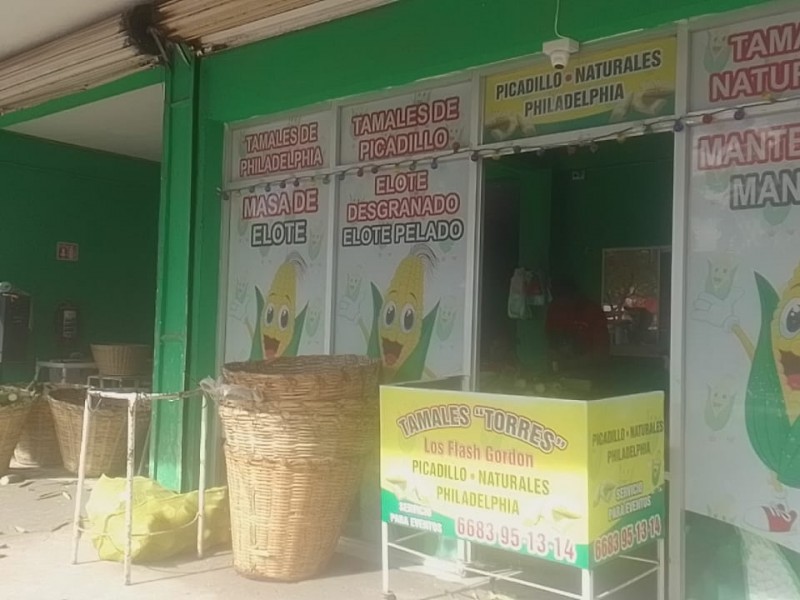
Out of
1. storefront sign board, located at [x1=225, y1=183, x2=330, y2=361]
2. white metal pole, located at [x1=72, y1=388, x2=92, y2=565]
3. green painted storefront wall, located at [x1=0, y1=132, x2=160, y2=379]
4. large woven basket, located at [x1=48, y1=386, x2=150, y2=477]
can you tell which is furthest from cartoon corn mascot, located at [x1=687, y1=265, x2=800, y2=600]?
green painted storefront wall, located at [x1=0, y1=132, x2=160, y2=379]

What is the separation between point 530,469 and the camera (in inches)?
124

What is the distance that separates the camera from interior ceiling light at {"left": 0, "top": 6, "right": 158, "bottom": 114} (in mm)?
5402

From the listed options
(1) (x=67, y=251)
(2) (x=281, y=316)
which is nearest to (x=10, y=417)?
(1) (x=67, y=251)

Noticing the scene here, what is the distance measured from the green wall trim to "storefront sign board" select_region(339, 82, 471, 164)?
1.63 m

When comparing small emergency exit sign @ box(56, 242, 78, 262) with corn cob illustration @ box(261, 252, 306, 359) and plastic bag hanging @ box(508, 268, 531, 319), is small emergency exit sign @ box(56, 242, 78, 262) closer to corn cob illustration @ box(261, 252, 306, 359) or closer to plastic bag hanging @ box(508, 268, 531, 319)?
corn cob illustration @ box(261, 252, 306, 359)

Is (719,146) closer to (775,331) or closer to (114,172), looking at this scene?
(775,331)

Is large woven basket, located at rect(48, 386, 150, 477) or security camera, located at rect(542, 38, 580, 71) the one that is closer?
security camera, located at rect(542, 38, 580, 71)

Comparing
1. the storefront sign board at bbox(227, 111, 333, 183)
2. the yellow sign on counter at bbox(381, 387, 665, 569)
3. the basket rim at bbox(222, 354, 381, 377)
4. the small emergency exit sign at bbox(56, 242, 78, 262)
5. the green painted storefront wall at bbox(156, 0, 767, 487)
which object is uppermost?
the green painted storefront wall at bbox(156, 0, 767, 487)

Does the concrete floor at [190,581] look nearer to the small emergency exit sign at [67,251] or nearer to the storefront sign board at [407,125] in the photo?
the storefront sign board at [407,125]

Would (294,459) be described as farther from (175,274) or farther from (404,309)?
(175,274)

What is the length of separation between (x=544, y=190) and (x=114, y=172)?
408cm

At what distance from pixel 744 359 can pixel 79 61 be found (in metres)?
4.69

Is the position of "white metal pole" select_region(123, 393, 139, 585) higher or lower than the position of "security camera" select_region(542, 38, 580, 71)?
lower

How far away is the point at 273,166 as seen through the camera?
533 centimetres
